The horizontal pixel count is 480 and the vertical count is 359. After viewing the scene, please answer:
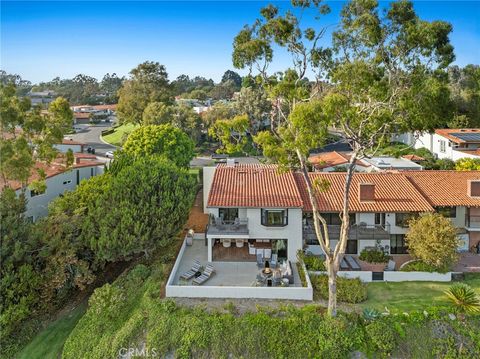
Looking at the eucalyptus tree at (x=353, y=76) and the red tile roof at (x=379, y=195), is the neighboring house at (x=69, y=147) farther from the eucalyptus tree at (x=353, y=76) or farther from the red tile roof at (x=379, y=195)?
the eucalyptus tree at (x=353, y=76)

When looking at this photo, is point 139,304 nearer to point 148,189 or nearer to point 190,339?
point 190,339

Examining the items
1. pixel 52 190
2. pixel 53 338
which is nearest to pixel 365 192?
pixel 53 338

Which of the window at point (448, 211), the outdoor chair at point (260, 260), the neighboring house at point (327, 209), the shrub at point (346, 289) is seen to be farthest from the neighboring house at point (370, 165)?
the shrub at point (346, 289)

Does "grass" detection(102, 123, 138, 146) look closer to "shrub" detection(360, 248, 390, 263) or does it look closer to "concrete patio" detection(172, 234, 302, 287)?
"concrete patio" detection(172, 234, 302, 287)

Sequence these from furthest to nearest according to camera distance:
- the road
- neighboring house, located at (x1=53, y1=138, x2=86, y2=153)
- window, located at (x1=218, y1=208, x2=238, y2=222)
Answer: the road
neighboring house, located at (x1=53, y1=138, x2=86, y2=153)
window, located at (x1=218, y1=208, x2=238, y2=222)

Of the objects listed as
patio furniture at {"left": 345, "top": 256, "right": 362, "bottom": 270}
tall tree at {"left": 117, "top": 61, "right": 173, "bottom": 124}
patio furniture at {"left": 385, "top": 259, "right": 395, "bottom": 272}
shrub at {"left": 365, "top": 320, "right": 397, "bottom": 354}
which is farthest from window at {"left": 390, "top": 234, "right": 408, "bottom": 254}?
tall tree at {"left": 117, "top": 61, "right": 173, "bottom": 124}

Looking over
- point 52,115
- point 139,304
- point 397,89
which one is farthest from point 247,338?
point 52,115

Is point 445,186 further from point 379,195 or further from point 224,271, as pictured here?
point 224,271
